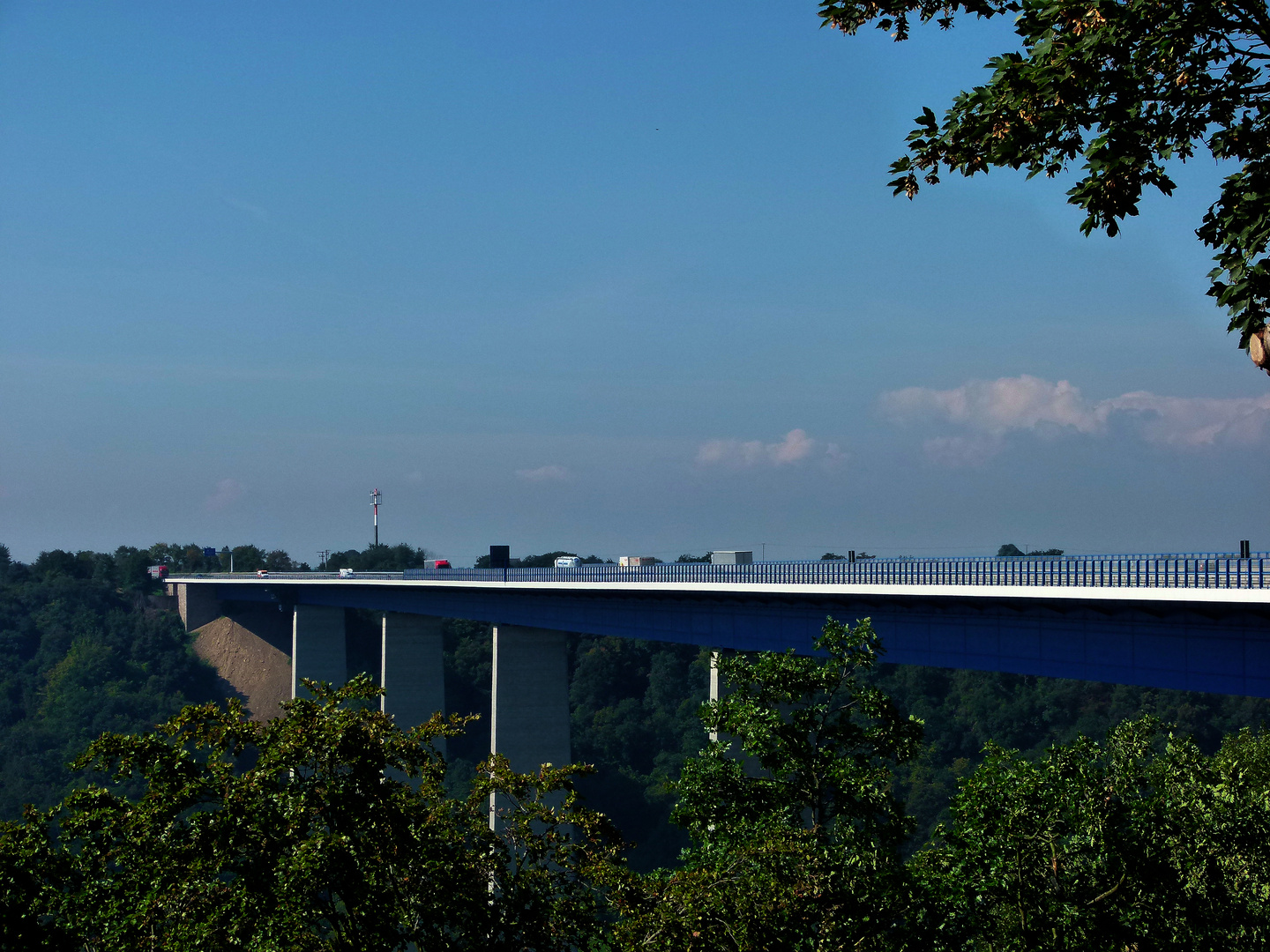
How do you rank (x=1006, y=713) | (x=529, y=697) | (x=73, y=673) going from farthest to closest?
1. (x=73, y=673)
2. (x=1006, y=713)
3. (x=529, y=697)

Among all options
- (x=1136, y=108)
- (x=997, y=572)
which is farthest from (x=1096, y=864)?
(x=997, y=572)

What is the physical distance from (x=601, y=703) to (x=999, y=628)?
84.5 metres

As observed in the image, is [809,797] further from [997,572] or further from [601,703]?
[601,703]

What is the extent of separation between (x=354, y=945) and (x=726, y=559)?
44717 mm

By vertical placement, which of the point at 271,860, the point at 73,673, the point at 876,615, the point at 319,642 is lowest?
the point at 73,673

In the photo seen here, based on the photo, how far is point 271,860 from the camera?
1351cm

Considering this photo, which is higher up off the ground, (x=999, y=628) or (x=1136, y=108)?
(x=1136, y=108)

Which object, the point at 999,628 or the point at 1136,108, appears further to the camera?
the point at 999,628

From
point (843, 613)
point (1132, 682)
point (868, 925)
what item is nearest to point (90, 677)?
point (843, 613)

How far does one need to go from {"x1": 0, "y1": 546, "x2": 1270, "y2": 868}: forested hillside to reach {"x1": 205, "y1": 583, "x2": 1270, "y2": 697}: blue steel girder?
131 feet

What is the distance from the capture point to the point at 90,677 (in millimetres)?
112562

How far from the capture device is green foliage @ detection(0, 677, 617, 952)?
1296 centimetres

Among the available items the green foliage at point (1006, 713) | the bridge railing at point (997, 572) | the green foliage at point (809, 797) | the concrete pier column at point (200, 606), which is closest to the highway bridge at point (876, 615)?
the bridge railing at point (997, 572)

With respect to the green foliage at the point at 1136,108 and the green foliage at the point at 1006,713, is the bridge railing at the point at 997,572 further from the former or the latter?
the green foliage at the point at 1006,713
